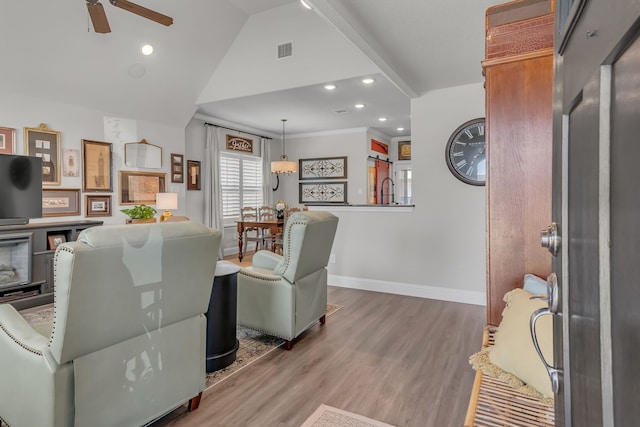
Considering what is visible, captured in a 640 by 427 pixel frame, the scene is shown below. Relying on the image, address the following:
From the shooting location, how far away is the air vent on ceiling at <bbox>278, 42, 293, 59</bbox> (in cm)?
479

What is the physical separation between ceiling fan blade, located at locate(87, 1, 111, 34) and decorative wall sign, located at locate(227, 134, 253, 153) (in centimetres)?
420

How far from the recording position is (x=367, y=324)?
3416 millimetres

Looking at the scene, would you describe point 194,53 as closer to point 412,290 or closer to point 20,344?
point 412,290

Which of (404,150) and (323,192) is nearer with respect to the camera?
(323,192)

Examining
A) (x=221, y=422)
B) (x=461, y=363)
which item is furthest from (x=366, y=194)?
(x=221, y=422)

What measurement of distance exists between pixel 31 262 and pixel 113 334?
11.7ft

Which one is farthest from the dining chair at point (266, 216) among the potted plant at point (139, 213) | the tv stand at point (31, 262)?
the tv stand at point (31, 262)

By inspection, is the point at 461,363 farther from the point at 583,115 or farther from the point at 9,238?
the point at 9,238

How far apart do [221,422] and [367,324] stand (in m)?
1.78

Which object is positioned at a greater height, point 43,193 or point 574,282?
point 43,193

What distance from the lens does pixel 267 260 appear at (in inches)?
129

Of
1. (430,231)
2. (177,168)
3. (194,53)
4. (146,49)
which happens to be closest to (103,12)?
(146,49)

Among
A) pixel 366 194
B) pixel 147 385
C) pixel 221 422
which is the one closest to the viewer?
pixel 147 385

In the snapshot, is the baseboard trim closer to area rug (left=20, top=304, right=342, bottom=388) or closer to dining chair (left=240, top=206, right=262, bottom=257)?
area rug (left=20, top=304, right=342, bottom=388)
